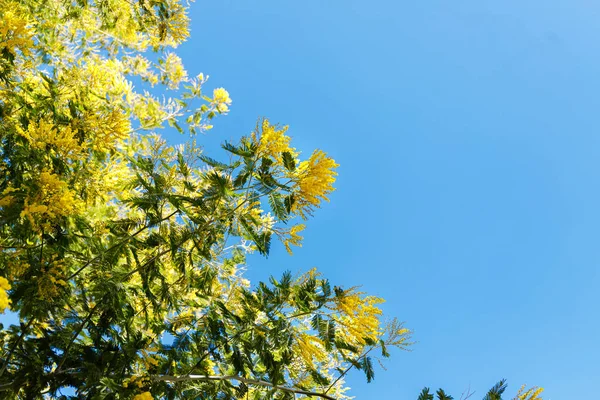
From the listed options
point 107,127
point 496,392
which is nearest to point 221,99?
point 107,127

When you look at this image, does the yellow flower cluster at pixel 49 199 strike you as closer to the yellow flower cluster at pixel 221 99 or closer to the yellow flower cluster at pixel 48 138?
the yellow flower cluster at pixel 48 138

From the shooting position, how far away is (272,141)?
2697 mm

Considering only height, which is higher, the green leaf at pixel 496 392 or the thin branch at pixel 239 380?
the thin branch at pixel 239 380

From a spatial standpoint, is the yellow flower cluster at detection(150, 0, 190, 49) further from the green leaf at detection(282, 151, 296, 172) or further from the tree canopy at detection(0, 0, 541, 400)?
the green leaf at detection(282, 151, 296, 172)

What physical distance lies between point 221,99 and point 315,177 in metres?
3.37

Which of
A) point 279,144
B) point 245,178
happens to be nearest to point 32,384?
point 245,178

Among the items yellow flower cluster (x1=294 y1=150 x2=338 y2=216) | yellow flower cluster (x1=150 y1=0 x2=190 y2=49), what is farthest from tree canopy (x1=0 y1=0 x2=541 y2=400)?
yellow flower cluster (x1=150 y1=0 x2=190 y2=49)

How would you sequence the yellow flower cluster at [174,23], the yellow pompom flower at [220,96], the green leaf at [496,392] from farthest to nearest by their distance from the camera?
1. the yellow pompom flower at [220,96]
2. the yellow flower cluster at [174,23]
3. the green leaf at [496,392]

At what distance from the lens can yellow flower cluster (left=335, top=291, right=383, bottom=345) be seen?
2.69 meters

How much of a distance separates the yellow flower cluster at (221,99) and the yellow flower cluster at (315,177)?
3.27 metres

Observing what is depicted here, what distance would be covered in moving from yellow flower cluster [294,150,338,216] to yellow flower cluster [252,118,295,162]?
148 mm

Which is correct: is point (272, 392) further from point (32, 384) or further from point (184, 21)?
point (184, 21)

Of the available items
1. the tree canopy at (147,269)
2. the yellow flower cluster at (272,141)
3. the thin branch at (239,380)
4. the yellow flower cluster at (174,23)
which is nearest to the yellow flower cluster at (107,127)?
the tree canopy at (147,269)

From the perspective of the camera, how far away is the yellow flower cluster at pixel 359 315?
2.69 meters
